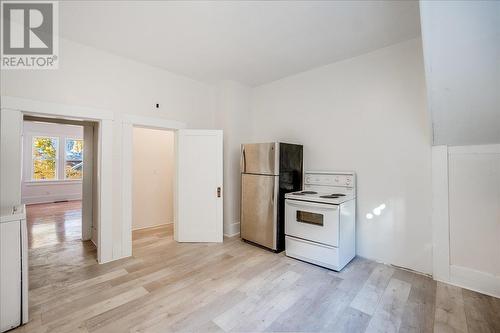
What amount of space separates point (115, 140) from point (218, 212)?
1853mm

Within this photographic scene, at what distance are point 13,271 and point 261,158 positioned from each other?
9.08 feet

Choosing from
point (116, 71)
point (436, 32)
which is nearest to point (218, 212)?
point (116, 71)

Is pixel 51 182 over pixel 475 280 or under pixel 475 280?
over

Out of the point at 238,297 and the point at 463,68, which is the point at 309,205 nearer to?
the point at 238,297

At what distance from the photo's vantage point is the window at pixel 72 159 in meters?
7.76

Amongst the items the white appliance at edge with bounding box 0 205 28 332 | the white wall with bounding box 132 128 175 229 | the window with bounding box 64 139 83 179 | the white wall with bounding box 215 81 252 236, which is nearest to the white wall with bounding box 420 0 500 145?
the white wall with bounding box 215 81 252 236

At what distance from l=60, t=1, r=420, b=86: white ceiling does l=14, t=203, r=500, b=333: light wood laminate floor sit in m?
2.76

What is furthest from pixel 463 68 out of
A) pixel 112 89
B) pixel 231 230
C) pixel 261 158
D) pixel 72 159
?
pixel 72 159

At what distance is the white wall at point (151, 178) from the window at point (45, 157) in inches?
218

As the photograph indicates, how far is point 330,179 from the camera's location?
3.17 m

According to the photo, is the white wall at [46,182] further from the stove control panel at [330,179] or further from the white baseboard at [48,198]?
the stove control panel at [330,179]

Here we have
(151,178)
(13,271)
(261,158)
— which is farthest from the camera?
(151,178)

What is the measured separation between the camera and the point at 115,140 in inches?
115

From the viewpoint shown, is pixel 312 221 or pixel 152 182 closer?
pixel 312 221
